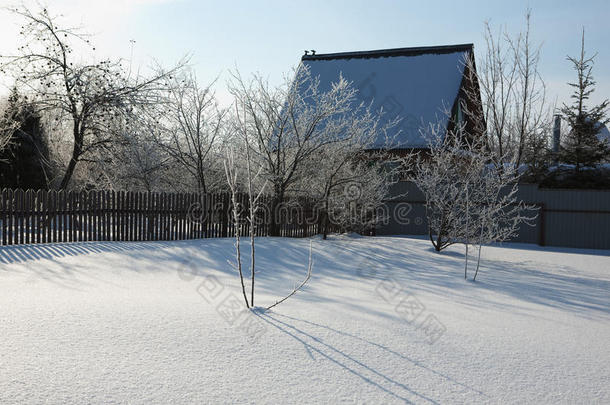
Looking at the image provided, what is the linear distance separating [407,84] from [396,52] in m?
2.54

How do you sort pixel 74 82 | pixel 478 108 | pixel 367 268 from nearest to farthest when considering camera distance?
pixel 367 268 → pixel 74 82 → pixel 478 108

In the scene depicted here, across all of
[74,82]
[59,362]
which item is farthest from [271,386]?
[74,82]

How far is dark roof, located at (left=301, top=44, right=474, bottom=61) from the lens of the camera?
71.8ft

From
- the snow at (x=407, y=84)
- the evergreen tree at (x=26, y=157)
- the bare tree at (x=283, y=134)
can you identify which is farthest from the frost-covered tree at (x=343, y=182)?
the evergreen tree at (x=26, y=157)

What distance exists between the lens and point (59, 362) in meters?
3.49

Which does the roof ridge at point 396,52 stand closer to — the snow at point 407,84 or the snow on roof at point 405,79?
the snow on roof at point 405,79

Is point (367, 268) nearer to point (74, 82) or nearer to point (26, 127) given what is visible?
point (74, 82)

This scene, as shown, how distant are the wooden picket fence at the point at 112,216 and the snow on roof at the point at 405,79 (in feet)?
31.1

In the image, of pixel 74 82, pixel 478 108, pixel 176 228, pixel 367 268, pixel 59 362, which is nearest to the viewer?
pixel 59 362

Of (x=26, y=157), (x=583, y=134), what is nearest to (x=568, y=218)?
(x=583, y=134)

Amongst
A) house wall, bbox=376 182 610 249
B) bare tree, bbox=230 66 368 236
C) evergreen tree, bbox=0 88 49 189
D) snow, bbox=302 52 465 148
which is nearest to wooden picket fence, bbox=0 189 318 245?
bare tree, bbox=230 66 368 236

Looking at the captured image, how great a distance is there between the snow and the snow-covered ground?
12.7m

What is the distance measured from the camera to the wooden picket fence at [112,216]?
395 inches

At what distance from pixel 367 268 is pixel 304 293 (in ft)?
8.99
